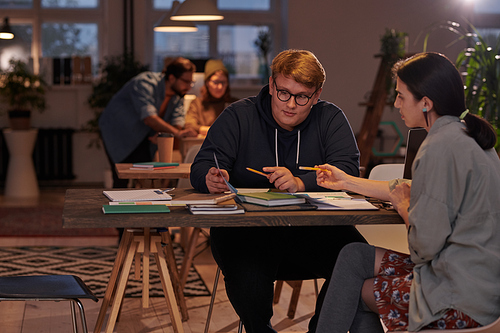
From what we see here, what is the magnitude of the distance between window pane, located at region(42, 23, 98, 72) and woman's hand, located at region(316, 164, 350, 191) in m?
5.99

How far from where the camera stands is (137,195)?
1.95 metres

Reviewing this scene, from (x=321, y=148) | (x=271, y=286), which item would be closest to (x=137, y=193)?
(x=271, y=286)

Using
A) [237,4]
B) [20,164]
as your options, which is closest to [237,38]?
[237,4]

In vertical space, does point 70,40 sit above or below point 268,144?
above

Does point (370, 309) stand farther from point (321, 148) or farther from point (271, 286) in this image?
point (321, 148)

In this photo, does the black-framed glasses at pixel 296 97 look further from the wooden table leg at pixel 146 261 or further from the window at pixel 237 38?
the window at pixel 237 38

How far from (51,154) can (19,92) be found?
0.92 metres

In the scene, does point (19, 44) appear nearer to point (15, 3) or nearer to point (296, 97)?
point (15, 3)

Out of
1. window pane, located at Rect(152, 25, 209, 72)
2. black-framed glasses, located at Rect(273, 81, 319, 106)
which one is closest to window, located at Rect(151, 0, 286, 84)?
window pane, located at Rect(152, 25, 209, 72)

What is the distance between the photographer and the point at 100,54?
7.59 meters

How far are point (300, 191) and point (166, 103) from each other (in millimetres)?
2268

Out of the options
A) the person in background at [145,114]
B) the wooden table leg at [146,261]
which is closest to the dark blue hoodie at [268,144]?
the wooden table leg at [146,261]

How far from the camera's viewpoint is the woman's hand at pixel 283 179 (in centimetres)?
209

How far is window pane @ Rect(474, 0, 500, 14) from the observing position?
764 centimetres
